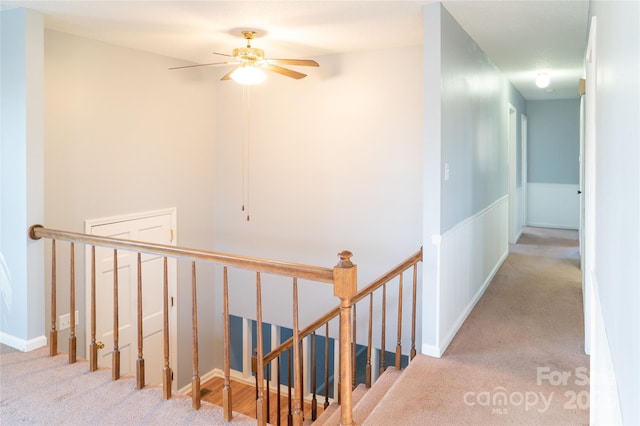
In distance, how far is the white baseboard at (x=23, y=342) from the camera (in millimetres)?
3189

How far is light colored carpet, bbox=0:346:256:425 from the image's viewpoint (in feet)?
7.72

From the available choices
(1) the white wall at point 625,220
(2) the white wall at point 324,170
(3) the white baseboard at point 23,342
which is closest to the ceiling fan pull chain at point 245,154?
(2) the white wall at point 324,170

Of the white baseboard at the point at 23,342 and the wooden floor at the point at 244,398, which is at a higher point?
the white baseboard at the point at 23,342

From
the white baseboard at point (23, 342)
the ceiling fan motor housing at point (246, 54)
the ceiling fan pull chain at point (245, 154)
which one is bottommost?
the white baseboard at point (23, 342)

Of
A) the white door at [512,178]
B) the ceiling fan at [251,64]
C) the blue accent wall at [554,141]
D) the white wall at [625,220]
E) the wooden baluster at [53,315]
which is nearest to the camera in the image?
the white wall at [625,220]

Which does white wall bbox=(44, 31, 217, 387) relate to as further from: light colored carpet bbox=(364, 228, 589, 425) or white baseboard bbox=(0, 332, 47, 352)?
light colored carpet bbox=(364, 228, 589, 425)

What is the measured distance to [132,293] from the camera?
15.0 feet

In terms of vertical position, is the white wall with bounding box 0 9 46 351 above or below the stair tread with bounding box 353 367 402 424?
above

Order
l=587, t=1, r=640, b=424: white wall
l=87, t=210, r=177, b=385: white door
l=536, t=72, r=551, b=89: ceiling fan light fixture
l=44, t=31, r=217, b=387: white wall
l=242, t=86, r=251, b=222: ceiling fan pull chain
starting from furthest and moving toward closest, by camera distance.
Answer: l=536, t=72, r=551, b=89: ceiling fan light fixture
l=242, t=86, r=251, b=222: ceiling fan pull chain
l=87, t=210, r=177, b=385: white door
l=44, t=31, r=217, b=387: white wall
l=587, t=1, r=640, b=424: white wall

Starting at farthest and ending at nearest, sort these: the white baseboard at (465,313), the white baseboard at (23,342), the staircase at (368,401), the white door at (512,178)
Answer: the white door at (512,178) < the white baseboard at (465,313) < the white baseboard at (23,342) < the staircase at (368,401)

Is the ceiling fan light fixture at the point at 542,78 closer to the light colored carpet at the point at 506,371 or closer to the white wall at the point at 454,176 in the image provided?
the white wall at the point at 454,176

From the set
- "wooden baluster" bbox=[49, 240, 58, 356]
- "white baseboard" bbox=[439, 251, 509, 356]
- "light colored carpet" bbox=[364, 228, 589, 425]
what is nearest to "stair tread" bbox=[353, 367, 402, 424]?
"light colored carpet" bbox=[364, 228, 589, 425]

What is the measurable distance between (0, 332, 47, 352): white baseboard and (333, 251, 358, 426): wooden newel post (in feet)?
7.77

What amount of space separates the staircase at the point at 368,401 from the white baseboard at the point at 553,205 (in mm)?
6649
